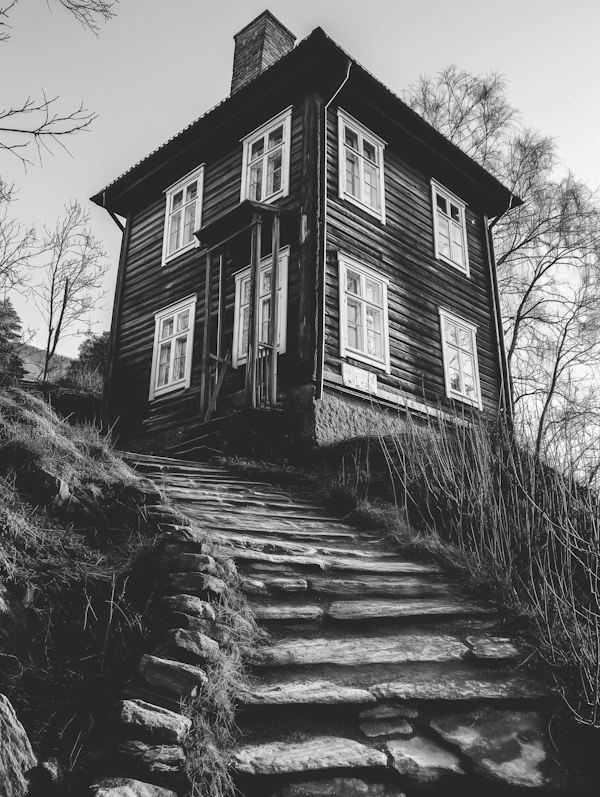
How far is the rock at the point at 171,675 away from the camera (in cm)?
279

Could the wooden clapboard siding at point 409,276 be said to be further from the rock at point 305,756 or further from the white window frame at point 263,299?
the rock at point 305,756

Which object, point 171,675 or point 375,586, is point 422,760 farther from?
point 375,586

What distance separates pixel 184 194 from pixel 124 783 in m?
12.5

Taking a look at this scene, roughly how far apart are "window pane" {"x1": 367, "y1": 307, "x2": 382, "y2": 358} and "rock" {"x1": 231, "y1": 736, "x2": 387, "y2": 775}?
25.5 ft

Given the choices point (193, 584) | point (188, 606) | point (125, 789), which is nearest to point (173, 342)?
point (193, 584)

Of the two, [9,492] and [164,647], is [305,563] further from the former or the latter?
[9,492]

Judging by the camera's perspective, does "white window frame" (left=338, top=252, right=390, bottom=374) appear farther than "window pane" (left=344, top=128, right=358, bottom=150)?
No

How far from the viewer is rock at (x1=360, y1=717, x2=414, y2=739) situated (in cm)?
306

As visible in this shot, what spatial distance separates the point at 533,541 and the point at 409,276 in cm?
773

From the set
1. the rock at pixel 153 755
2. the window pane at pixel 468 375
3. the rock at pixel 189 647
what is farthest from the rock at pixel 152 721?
the window pane at pixel 468 375

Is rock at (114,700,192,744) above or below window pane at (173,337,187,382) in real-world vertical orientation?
below

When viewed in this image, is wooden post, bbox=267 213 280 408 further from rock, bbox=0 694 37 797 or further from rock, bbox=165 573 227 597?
rock, bbox=0 694 37 797

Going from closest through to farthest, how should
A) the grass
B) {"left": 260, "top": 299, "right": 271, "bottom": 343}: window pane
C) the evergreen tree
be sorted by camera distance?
the grass
{"left": 260, "top": 299, "right": 271, "bottom": 343}: window pane
the evergreen tree

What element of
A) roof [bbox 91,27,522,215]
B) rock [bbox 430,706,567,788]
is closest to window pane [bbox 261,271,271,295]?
roof [bbox 91,27,522,215]
